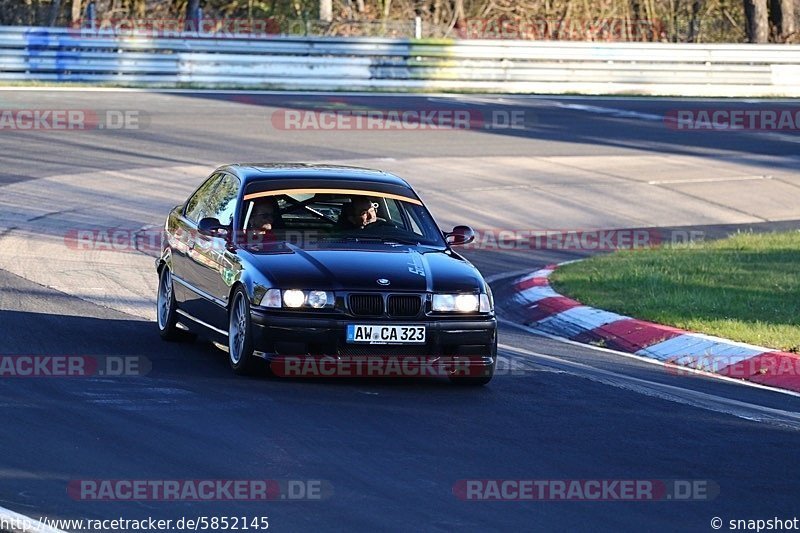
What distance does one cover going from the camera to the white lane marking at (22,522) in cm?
580

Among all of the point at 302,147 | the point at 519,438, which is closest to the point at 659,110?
the point at 302,147

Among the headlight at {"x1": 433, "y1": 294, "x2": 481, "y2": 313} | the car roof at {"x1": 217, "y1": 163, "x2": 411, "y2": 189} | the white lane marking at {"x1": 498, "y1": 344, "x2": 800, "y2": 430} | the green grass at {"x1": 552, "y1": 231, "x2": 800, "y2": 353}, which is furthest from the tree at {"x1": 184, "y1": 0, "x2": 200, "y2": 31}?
the headlight at {"x1": 433, "y1": 294, "x2": 481, "y2": 313}

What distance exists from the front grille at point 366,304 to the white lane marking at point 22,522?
10.7 ft

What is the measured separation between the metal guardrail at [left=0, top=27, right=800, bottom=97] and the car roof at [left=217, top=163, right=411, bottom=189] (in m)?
20.3

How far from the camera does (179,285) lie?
35.8ft

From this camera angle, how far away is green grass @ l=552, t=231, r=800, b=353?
11.8m

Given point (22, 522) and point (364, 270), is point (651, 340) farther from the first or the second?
point (22, 522)

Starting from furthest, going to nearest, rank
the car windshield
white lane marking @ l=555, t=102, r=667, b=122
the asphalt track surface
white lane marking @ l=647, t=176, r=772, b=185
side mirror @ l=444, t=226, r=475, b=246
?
white lane marking @ l=555, t=102, r=667, b=122, white lane marking @ l=647, t=176, r=772, b=185, side mirror @ l=444, t=226, r=475, b=246, the car windshield, the asphalt track surface

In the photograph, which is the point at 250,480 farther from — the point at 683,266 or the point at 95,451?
the point at 683,266

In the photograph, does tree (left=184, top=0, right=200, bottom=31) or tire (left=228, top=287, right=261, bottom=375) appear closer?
tire (left=228, top=287, right=261, bottom=375)

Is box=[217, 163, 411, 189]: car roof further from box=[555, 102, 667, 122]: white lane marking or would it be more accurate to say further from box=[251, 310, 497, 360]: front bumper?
box=[555, 102, 667, 122]: white lane marking

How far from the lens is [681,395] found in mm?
9391

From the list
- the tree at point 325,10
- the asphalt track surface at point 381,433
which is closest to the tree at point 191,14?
the tree at point 325,10

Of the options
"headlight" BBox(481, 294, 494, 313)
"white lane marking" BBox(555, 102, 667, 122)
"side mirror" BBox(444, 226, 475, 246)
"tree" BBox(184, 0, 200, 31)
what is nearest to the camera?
"headlight" BBox(481, 294, 494, 313)
